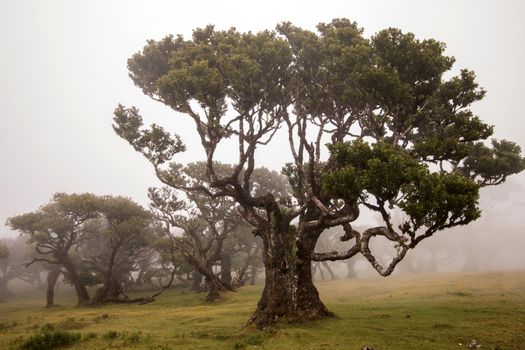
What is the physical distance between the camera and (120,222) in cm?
6019

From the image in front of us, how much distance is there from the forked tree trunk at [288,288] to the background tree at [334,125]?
0.08m

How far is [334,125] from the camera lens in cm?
3184

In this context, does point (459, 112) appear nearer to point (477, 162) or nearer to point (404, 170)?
point (477, 162)

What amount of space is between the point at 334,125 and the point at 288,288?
1471 centimetres

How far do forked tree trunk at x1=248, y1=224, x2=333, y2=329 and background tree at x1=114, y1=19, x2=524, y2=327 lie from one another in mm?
78

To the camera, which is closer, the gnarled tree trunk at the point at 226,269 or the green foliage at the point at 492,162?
the green foliage at the point at 492,162

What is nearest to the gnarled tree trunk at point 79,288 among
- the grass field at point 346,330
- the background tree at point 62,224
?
the background tree at point 62,224

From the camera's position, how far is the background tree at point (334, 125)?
19.7 m

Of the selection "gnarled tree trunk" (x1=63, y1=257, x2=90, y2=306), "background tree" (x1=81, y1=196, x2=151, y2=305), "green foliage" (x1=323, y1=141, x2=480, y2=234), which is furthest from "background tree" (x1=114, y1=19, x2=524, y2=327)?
"gnarled tree trunk" (x1=63, y1=257, x2=90, y2=306)

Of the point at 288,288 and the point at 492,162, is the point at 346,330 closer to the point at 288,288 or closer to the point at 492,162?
the point at 288,288

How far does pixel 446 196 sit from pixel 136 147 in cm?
2693

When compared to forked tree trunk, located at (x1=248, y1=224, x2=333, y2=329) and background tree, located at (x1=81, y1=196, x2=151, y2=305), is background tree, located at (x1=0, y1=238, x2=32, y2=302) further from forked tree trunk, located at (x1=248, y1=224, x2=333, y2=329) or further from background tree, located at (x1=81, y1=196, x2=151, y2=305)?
forked tree trunk, located at (x1=248, y1=224, x2=333, y2=329)

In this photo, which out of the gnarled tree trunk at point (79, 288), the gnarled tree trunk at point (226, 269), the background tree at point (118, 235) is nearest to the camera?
the gnarled tree trunk at point (79, 288)

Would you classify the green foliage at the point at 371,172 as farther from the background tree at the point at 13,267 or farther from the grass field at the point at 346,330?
the background tree at the point at 13,267
